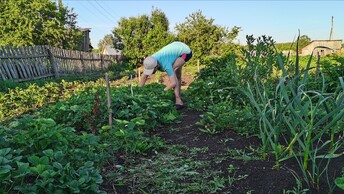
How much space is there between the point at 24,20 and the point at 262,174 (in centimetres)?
2040

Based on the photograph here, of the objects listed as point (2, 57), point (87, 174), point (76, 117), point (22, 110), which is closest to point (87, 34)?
point (2, 57)

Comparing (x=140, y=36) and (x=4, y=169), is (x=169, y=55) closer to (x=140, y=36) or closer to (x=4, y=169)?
(x=4, y=169)

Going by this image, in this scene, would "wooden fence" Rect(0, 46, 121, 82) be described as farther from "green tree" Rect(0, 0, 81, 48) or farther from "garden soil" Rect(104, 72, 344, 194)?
"garden soil" Rect(104, 72, 344, 194)

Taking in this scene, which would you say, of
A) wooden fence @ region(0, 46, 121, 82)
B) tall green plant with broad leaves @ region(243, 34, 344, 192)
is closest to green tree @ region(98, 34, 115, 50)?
wooden fence @ region(0, 46, 121, 82)

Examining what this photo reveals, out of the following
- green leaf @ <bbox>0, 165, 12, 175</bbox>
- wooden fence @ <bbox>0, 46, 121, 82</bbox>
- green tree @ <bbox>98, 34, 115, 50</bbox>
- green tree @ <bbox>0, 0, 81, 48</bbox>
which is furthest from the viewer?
green tree @ <bbox>98, 34, 115, 50</bbox>

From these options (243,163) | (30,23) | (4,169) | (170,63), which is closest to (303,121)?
(243,163)

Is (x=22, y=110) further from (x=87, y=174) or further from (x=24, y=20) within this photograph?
(x=24, y=20)

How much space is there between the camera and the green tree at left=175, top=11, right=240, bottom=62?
2589 cm

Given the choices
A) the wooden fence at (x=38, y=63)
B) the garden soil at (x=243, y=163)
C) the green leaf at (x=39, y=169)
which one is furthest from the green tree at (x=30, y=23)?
the green leaf at (x=39, y=169)

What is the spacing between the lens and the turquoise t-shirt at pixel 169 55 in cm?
562

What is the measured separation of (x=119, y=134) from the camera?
9.55 ft

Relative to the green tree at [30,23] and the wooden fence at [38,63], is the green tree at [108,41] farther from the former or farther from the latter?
the wooden fence at [38,63]

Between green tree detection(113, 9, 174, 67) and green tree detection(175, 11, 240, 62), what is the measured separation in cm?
181

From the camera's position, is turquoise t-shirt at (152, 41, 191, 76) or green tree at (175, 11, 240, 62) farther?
green tree at (175, 11, 240, 62)
